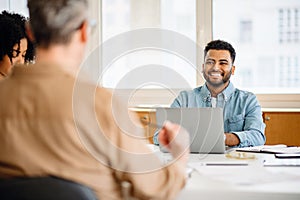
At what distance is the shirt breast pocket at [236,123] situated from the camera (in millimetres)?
3280

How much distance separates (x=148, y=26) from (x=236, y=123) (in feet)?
6.44

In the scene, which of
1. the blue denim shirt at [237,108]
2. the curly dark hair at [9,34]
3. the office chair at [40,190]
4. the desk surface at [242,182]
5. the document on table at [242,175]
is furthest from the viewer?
the blue denim shirt at [237,108]

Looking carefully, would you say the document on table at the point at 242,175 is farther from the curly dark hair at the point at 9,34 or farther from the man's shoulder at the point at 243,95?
the curly dark hair at the point at 9,34

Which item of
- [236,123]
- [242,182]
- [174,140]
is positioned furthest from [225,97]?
[174,140]

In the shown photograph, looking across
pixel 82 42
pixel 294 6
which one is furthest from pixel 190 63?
pixel 82 42

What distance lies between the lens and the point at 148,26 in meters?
4.95

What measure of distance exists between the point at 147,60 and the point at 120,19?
1.64 feet

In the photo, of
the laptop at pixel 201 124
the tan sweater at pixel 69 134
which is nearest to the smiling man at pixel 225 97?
the laptop at pixel 201 124

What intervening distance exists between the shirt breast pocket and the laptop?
690mm

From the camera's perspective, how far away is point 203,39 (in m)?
4.78

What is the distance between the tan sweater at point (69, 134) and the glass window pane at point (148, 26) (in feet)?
11.0

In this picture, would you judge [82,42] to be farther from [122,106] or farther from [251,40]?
[251,40]

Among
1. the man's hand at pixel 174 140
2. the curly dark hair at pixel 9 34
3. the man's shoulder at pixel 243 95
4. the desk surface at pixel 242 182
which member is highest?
the curly dark hair at pixel 9 34

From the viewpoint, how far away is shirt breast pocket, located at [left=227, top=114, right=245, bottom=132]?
10.8 feet
